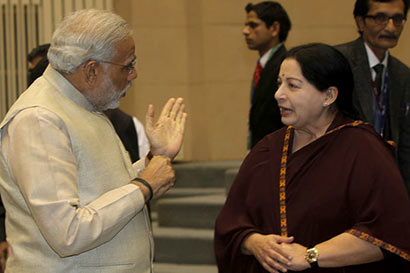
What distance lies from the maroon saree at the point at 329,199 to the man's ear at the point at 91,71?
750 millimetres

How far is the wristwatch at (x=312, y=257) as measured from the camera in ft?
8.54

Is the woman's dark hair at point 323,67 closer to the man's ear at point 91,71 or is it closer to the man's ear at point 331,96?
the man's ear at point 331,96

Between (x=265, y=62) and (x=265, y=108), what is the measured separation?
0.62 m

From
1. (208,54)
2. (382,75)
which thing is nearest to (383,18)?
(382,75)

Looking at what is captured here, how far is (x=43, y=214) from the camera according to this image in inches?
88.7

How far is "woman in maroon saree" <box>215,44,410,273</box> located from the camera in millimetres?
2600

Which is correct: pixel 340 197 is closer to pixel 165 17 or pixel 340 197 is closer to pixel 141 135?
pixel 141 135

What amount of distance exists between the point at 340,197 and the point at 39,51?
279cm

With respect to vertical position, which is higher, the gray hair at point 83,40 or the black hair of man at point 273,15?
the gray hair at point 83,40

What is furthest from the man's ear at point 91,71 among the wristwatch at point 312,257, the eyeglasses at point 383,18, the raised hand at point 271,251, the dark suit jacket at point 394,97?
the eyeglasses at point 383,18

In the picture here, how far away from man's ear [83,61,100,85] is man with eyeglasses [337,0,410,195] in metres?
1.72

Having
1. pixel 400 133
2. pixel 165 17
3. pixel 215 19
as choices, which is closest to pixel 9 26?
pixel 165 17

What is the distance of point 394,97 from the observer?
3891 millimetres

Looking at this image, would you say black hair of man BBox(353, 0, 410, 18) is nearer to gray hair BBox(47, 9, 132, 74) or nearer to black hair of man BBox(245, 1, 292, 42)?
black hair of man BBox(245, 1, 292, 42)
